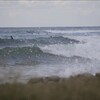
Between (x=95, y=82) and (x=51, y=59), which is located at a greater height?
(x=95, y=82)

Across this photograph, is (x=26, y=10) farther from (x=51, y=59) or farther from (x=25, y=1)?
(x=51, y=59)

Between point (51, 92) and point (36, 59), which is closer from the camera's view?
point (51, 92)

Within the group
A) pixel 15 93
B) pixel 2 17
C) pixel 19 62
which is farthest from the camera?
pixel 19 62

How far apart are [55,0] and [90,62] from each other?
1.81 metres

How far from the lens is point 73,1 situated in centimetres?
660

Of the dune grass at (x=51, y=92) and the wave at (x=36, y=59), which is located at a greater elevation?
the dune grass at (x=51, y=92)

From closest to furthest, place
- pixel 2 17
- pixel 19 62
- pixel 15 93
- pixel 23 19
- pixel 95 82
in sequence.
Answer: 1. pixel 15 93
2. pixel 95 82
3. pixel 2 17
4. pixel 23 19
5. pixel 19 62

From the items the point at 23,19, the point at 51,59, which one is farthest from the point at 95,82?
the point at 51,59

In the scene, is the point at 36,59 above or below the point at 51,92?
below

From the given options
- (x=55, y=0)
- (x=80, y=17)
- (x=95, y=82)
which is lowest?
Result: (x=95, y=82)

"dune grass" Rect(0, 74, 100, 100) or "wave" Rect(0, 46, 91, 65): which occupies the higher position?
"dune grass" Rect(0, 74, 100, 100)

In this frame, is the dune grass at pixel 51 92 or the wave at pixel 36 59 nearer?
the dune grass at pixel 51 92

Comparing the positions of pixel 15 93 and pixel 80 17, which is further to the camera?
pixel 80 17

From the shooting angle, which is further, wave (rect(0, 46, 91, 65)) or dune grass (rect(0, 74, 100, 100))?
wave (rect(0, 46, 91, 65))
